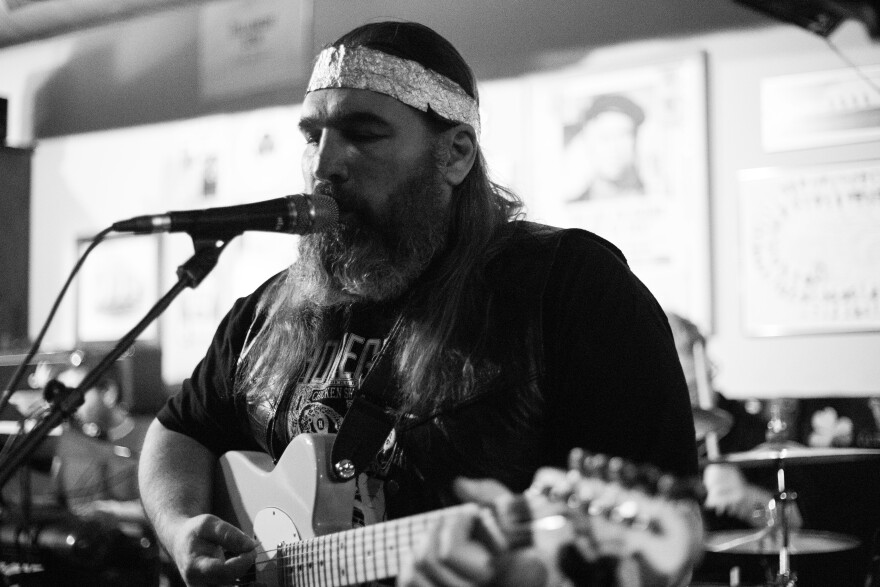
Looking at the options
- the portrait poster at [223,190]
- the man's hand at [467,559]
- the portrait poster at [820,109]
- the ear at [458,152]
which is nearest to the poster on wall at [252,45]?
the portrait poster at [223,190]

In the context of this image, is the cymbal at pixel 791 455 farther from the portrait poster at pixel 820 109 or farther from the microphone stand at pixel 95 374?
the microphone stand at pixel 95 374

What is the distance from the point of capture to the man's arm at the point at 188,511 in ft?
5.94

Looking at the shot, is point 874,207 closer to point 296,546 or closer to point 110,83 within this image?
point 296,546

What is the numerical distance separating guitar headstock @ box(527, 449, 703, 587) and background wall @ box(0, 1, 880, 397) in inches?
129

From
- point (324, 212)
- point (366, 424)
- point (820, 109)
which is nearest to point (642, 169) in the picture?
point (820, 109)

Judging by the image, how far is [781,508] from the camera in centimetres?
367

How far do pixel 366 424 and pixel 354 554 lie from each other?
33 centimetres

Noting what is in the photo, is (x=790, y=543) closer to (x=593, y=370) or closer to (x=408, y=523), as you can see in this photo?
(x=593, y=370)

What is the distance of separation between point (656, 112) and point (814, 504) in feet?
5.78

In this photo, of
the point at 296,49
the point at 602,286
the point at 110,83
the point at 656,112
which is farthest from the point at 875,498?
the point at 110,83

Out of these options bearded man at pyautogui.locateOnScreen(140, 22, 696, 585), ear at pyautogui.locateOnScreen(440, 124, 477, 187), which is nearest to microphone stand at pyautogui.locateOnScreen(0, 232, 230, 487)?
bearded man at pyautogui.locateOnScreen(140, 22, 696, 585)

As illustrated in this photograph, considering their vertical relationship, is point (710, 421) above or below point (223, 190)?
below

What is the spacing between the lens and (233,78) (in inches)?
234

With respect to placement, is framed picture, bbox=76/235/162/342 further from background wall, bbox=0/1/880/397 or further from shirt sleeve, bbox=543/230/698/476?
shirt sleeve, bbox=543/230/698/476
